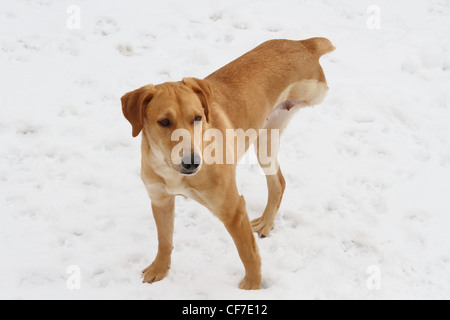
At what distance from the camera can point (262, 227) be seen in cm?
446

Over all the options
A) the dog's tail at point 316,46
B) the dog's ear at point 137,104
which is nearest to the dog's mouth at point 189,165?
the dog's ear at point 137,104

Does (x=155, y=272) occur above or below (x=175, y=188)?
below

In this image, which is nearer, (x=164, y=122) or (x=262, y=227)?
(x=164, y=122)

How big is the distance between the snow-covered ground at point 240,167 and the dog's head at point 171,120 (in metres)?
1.27

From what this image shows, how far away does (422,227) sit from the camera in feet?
14.4

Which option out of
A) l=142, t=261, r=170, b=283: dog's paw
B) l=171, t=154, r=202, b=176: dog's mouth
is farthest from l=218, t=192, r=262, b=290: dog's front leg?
l=142, t=261, r=170, b=283: dog's paw

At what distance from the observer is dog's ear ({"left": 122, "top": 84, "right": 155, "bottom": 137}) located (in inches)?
124

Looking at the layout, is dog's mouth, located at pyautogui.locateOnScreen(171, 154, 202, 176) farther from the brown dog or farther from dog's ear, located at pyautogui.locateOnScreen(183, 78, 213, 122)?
dog's ear, located at pyautogui.locateOnScreen(183, 78, 213, 122)

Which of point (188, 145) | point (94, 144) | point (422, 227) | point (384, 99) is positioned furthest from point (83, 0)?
point (422, 227)

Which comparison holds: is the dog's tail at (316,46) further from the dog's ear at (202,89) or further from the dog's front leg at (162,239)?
the dog's front leg at (162,239)

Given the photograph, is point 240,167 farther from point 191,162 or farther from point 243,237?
point 191,162

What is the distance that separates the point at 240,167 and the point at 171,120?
2.18m

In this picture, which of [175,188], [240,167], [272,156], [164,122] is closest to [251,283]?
[175,188]

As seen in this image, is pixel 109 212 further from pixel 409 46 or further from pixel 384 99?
pixel 409 46
